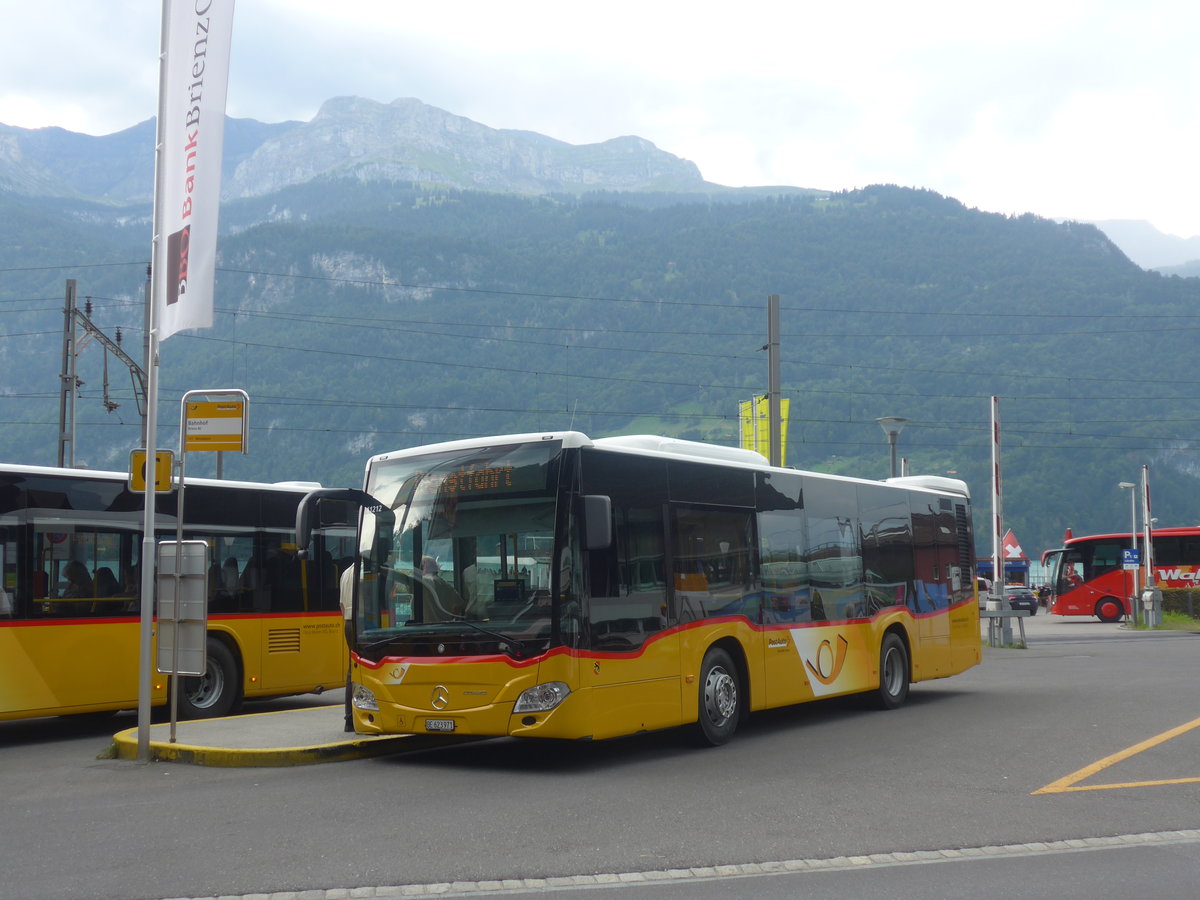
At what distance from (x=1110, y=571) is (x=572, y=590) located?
44137 millimetres

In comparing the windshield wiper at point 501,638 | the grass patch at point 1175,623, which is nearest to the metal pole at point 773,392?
the windshield wiper at point 501,638

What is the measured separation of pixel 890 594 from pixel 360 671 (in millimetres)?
6961

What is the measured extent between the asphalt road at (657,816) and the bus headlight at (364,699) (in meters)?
0.49

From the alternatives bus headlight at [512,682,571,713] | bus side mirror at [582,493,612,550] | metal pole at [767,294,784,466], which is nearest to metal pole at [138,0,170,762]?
bus headlight at [512,682,571,713]

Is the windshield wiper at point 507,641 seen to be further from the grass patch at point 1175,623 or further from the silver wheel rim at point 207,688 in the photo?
the grass patch at point 1175,623

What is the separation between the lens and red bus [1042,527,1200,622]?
49.6 m

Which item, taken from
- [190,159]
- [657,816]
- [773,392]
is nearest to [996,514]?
[773,392]

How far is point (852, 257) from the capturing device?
6339 inches

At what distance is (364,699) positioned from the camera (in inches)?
448

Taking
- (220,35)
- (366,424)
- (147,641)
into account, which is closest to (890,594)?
(147,641)

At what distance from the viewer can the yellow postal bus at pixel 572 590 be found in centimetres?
1062

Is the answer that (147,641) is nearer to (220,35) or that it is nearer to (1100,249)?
(220,35)

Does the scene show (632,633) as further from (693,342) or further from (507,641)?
(693,342)

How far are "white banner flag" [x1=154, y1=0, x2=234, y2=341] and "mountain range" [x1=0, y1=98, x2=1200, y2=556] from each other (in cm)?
4030
